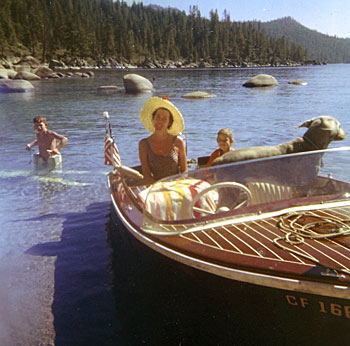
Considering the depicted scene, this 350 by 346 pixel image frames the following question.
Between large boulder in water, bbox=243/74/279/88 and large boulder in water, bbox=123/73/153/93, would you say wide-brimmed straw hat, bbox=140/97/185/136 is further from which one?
large boulder in water, bbox=243/74/279/88

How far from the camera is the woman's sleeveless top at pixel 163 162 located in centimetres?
562

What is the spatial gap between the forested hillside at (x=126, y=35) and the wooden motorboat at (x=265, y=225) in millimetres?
77510

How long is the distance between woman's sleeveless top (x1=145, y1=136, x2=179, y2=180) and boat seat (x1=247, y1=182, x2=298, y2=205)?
202cm

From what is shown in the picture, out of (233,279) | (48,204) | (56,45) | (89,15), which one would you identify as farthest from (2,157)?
(89,15)

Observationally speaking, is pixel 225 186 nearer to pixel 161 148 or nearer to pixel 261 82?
pixel 161 148

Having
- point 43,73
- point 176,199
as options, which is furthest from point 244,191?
point 43,73

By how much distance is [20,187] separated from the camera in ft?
28.7

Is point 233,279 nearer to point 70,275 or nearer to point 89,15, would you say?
point 70,275

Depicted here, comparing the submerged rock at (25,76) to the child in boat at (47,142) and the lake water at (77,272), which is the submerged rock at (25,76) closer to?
the lake water at (77,272)

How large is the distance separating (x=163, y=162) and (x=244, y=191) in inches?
81.2

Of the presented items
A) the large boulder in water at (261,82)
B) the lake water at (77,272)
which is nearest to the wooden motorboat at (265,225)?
the lake water at (77,272)

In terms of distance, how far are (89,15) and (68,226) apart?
428ft

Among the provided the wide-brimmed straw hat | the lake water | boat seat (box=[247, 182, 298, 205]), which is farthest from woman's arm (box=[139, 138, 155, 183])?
boat seat (box=[247, 182, 298, 205])

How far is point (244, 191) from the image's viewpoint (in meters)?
3.74
